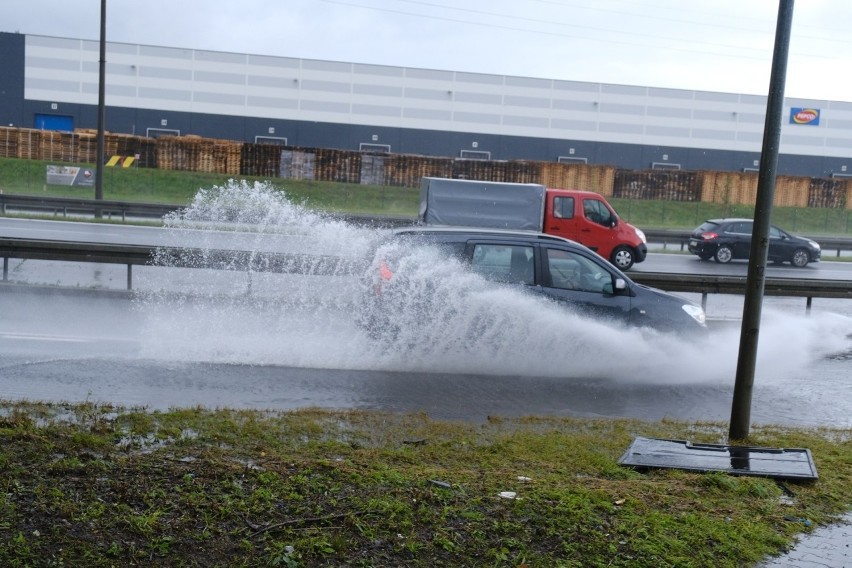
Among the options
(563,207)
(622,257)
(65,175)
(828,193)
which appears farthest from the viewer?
(828,193)

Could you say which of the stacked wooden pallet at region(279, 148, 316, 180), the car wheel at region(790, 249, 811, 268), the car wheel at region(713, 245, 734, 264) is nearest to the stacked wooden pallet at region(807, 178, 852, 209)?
the car wheel at region(790, 249, 811, 268)

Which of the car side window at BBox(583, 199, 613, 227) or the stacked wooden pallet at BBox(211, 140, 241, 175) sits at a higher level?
the stacked wooden pallet at BBox(211, 140, 241, 175)

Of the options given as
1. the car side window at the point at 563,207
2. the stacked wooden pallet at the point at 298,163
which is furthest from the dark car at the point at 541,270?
the stacked wooden pallet at the point at 298,163

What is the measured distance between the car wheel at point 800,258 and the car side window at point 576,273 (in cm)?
2149

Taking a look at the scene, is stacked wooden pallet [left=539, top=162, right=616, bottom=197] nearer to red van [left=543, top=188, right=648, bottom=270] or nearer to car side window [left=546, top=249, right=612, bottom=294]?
red van [left=543, top=188, right=648, bottom=270]

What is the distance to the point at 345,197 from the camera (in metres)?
43.0

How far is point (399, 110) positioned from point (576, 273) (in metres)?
43.0

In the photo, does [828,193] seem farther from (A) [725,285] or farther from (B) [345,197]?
(A) [725,285]

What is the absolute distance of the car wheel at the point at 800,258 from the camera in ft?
102

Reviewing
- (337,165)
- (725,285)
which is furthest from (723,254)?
(337,165)

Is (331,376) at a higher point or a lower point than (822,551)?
lower

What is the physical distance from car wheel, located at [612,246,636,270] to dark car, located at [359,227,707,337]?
14193mm

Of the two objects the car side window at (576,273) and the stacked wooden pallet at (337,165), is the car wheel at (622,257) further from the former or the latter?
the stacked wooden pallet at (337,165)

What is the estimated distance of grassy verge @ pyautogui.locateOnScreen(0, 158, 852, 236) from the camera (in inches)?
1645
